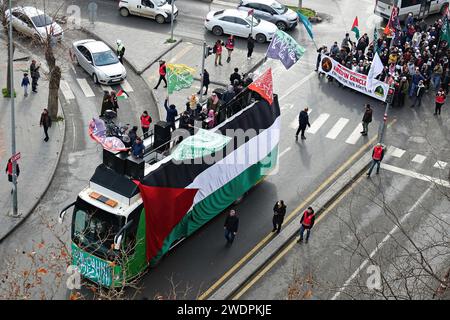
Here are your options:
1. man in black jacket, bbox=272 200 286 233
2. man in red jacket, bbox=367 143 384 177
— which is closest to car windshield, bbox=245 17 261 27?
man in red jacket, bbox=367 143 384 177

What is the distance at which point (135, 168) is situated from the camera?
2144cm

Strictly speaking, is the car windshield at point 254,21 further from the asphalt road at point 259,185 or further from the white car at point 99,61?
A: the white car at point 99,61

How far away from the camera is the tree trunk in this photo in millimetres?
30938

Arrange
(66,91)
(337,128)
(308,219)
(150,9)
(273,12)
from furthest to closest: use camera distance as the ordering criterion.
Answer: (150,9), (273,12), (66,91), (337,128), (308,219)

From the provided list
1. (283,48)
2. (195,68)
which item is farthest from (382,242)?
(195,68)

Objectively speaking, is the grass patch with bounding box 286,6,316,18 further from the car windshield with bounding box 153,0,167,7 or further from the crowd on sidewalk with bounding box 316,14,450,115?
the car windshield with bounding box 153,0,167,7

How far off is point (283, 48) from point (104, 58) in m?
10.2

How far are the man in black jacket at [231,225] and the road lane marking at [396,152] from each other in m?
9.46

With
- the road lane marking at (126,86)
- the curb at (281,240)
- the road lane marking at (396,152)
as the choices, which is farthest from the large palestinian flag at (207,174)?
the road lane marking at (126,86)

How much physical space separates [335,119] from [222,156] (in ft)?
34.8

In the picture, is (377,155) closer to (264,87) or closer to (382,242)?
(382,242)

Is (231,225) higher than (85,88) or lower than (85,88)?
higher

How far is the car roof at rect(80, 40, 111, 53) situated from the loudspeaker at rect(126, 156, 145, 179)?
16.1m

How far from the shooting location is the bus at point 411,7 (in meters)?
43.4
